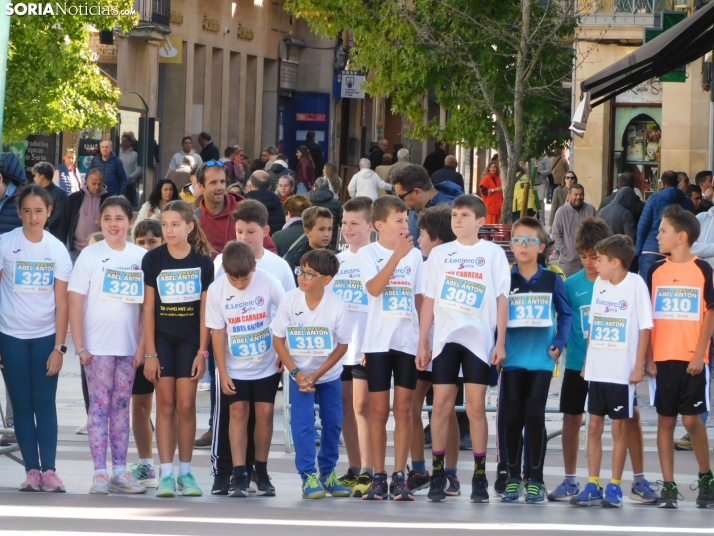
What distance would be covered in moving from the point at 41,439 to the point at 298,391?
1632 millimetres

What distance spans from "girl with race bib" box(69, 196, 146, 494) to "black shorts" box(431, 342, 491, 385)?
186 cm

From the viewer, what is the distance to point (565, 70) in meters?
22.1

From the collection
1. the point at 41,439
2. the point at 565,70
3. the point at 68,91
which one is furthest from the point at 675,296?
the point at 68,91

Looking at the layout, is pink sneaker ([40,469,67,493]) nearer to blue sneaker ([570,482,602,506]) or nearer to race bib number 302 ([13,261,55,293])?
race bib number 302 ([13,261,55,293])

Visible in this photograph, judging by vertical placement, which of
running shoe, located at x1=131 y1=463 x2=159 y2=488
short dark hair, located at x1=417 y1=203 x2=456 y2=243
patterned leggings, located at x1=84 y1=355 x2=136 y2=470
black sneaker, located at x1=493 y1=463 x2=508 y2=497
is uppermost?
short dark hair, located at x1=417 y1=203 x2=456 y2=243

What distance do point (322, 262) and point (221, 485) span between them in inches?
60.0

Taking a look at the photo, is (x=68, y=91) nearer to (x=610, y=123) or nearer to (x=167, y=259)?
(x=610, y=123)

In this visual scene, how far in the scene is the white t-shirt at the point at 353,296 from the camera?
30.6 ft

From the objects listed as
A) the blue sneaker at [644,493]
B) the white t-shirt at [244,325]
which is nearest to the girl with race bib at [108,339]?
the white t-shirt at [244,325]

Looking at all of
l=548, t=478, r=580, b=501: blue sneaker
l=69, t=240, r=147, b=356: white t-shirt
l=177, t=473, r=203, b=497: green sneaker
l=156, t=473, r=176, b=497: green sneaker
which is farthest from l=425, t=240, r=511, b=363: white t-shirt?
l=69, t=240, r=147, b=356: white t-shirt

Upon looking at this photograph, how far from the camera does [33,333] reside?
29.5ft

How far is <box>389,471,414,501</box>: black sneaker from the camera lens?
28.8ft

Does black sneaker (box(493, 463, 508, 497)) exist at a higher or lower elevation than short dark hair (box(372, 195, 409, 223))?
lower

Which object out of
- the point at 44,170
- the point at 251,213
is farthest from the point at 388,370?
the point at 44,170
